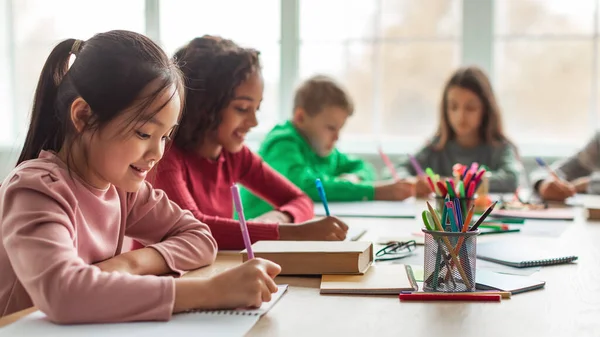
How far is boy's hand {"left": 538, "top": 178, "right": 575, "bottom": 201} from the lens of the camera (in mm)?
2545

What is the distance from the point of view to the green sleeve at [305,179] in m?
2.48

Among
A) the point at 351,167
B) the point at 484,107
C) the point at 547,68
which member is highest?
the point at 547,68

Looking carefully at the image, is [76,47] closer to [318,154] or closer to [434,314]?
[434,314]

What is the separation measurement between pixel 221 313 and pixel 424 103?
322 centimetres

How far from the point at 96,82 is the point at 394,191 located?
1564 mm

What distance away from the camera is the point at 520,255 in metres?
1.44

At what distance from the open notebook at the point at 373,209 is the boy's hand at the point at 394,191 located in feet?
0.09

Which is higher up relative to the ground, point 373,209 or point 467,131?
point 467,131

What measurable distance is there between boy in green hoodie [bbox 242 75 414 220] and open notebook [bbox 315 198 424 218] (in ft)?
0.21

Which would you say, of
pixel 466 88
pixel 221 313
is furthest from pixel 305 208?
pixel 466 88

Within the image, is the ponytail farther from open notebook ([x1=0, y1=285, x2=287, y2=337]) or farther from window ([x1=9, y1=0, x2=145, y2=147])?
window ([x1=9, y1=0, x2=145, y2=147])

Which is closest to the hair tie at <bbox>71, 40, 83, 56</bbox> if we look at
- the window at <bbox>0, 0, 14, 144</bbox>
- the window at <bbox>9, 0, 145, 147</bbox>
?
the window at <bbox>9, 0, 145, 147</bbox>

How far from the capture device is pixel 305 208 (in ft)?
6.55

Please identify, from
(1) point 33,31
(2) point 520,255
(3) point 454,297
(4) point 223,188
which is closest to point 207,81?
(4) point 223,188
